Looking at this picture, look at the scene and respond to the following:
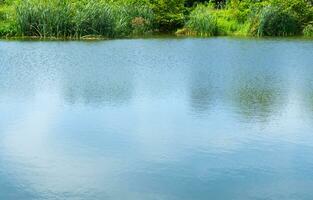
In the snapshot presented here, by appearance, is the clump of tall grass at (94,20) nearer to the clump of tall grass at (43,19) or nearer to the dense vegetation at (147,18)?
the dense vegetation at (147,18)

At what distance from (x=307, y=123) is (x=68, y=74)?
6.33m

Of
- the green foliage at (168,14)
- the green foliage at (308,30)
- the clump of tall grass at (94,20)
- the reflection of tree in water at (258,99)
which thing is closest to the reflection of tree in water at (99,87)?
the reflection of tree in water at (258,99)

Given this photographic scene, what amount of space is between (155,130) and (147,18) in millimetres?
17912

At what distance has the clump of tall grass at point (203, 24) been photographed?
24.0 meters

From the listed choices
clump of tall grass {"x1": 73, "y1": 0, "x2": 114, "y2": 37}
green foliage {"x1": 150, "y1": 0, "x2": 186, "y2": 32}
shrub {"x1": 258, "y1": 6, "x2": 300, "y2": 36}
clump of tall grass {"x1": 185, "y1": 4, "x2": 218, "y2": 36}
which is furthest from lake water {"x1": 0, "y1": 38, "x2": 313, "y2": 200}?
green foliage {"x1": 150, "y1": 0, "x2": 186, "y2": 32}

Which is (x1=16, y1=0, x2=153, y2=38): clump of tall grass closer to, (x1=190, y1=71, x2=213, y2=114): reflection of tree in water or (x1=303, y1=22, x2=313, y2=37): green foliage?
(x1=303, y1=22, x2=313, y2=37): green foliage

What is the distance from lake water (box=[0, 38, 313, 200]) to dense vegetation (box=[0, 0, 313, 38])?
659 cm

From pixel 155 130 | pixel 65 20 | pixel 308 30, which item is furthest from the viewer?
pixel 308 30

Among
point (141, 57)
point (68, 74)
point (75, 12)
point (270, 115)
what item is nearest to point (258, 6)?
point (75, 12)

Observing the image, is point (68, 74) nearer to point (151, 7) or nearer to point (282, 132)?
point (282, 132)

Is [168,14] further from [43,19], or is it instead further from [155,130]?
[155,130]

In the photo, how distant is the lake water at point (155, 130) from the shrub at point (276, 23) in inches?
351

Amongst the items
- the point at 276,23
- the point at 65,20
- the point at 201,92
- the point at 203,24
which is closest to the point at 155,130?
the point at 201,92

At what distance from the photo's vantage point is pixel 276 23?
24.1 metres
